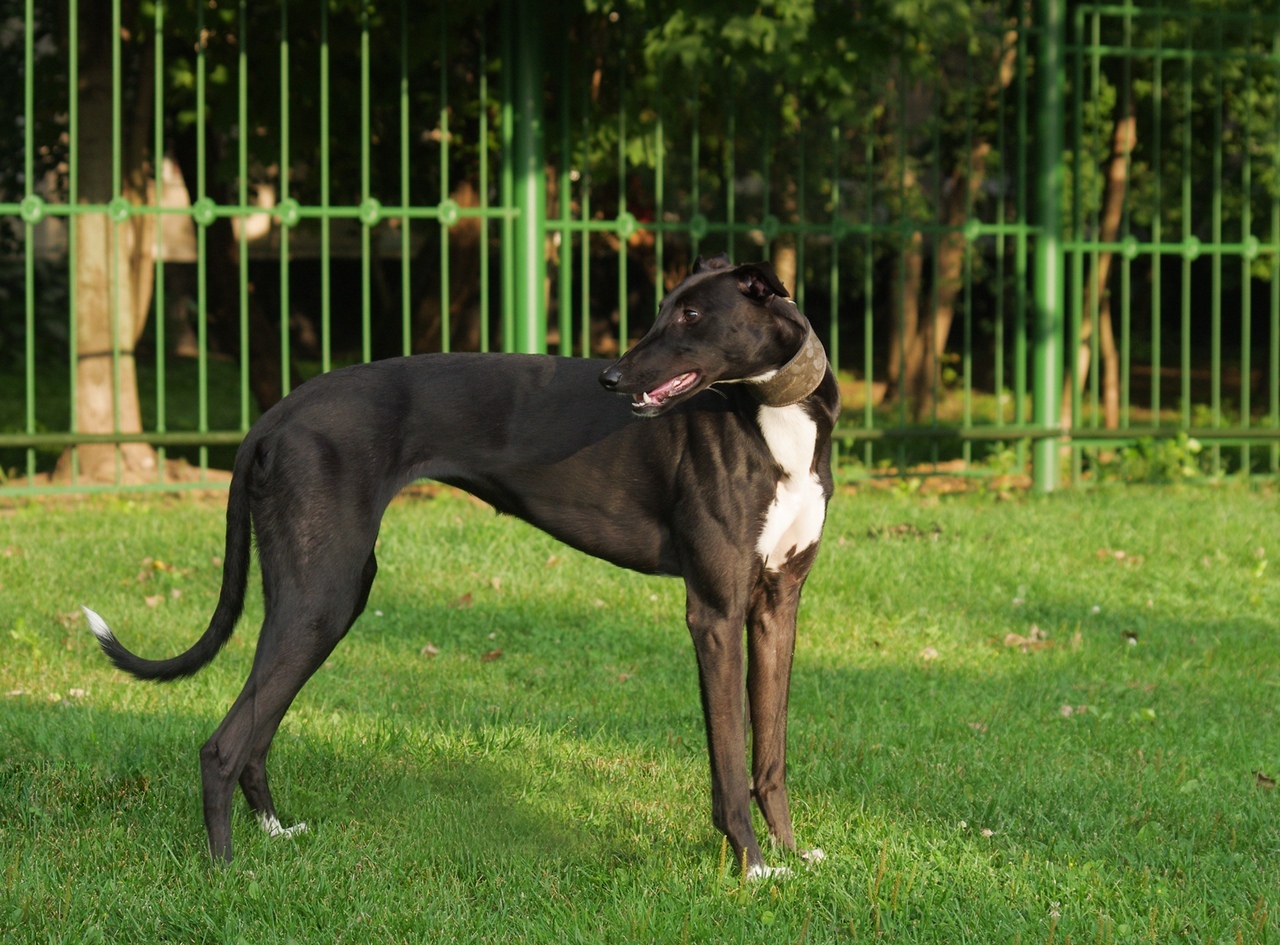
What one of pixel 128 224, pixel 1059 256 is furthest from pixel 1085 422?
pixel 128 224

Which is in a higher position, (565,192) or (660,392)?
(565,192)

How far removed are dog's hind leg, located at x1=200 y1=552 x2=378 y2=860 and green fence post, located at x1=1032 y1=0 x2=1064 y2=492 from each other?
644 centimetres

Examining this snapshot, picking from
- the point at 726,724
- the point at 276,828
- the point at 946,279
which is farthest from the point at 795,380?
the point at 946,279

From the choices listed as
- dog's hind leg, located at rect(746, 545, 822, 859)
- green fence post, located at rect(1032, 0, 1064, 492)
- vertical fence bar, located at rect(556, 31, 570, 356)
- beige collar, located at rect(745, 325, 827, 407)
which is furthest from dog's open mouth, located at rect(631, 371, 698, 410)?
green fence post, located at rect(1032, 0, 1064, 492)

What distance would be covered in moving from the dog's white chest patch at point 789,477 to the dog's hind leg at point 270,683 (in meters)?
1.01

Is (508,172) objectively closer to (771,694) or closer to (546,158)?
(546,158)

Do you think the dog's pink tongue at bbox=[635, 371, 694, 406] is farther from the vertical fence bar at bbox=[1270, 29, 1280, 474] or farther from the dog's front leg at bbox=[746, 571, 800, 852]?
the vertical fence bar at bbox=[1270, 29, 1280, 474]

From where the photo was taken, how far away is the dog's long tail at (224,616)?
147 inches

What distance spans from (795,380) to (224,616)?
1.58 m

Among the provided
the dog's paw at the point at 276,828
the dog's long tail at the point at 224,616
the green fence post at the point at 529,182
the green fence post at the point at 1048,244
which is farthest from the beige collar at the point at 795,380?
the green fence post at the point at 1048,244

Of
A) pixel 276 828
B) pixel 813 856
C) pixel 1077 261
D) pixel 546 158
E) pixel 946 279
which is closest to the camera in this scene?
pixel 813 856

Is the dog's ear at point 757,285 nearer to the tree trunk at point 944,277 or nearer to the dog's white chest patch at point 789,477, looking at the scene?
the dog's white chest patch at point 789,477

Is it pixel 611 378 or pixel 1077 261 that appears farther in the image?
pixel 1077 261

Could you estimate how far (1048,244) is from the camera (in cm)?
920
